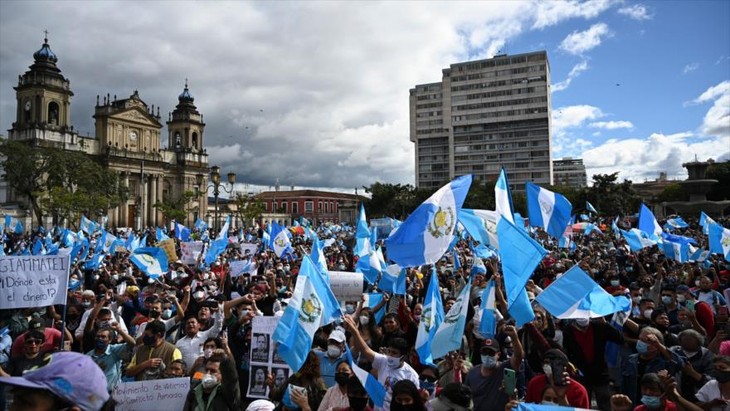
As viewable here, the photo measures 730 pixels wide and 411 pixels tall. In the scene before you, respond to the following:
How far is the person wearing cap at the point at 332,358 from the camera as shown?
501cm

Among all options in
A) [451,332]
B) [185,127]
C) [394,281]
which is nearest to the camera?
[451,332]

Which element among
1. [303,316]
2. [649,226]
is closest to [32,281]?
[303,316]

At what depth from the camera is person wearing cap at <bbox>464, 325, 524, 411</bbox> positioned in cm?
440

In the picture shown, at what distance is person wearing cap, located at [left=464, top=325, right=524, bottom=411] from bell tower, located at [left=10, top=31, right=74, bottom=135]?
71.8 meters

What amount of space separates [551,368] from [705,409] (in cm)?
120

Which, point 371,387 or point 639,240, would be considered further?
point 639,240

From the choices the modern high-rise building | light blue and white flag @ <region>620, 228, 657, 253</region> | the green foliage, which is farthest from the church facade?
the modern high-rise building

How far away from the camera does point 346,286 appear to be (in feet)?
29.1

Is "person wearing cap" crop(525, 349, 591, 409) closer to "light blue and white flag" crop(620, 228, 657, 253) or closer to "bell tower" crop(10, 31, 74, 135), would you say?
"light blue and white flag" crop(620, 228, 657, 253)

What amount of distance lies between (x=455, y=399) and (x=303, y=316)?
6.26ft

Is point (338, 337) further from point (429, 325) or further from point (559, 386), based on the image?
point (559, 386)

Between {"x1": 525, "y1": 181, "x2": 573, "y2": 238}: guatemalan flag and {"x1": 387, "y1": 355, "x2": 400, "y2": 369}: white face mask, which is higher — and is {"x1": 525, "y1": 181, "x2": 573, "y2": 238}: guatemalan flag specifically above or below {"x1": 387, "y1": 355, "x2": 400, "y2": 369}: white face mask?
above

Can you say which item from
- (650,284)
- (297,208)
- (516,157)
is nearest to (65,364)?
(650,284)

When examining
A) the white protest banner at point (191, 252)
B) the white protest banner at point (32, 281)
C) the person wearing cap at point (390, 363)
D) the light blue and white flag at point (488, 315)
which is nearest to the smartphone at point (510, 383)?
the person wearing cap at point (390, 363)
